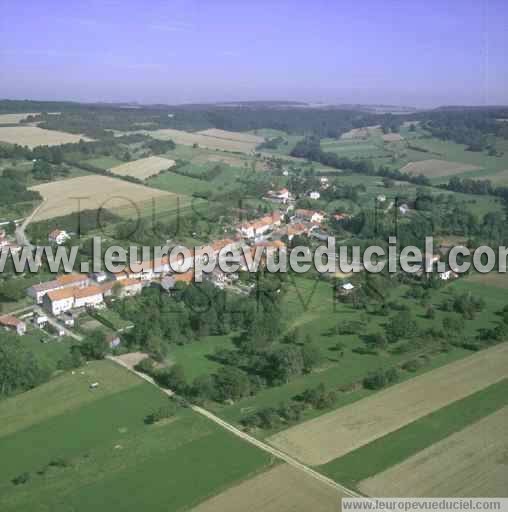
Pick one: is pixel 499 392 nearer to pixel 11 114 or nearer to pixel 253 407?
pixel 253 407

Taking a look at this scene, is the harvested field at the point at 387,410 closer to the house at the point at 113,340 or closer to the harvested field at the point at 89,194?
the house at the point at 113,340

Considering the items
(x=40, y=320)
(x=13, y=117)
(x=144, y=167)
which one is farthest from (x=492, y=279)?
(x=13, y=117)

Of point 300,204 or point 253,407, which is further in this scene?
point 300,204

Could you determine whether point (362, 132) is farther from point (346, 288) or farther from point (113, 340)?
point (113, 340)

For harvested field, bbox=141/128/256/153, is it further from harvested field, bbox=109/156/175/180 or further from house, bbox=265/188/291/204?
house, bbox=265/188/291/204

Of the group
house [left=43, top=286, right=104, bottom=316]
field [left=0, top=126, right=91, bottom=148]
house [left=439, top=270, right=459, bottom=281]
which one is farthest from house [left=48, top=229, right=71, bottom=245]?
field [left=0, top=126, right=91, bottom=148]

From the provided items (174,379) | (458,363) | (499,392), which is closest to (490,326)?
(458,363)

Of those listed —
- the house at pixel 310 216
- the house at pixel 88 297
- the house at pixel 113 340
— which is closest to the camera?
the house at pixel 113 340

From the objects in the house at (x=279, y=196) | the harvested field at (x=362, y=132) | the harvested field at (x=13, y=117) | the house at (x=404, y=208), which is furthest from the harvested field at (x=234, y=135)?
the house at (x=404, y=208)
